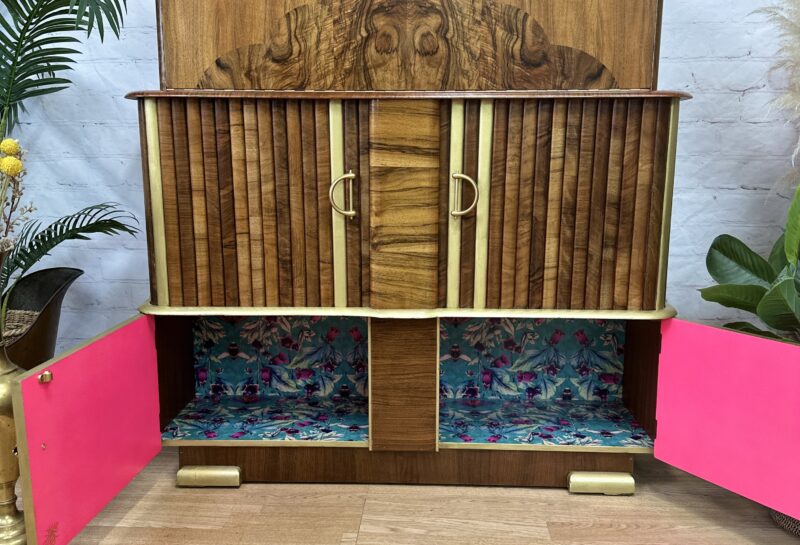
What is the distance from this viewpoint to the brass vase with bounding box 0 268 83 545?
1381mm

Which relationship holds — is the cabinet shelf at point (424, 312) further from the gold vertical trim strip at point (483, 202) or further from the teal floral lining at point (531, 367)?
the teal floral lining at point (531, 367)

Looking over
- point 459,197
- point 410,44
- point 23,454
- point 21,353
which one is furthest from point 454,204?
point 21,353

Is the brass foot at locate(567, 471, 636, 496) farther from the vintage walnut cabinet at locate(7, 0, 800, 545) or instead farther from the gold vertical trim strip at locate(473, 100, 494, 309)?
the gold vertical trim strip at locate(473, 100, 494, 309)

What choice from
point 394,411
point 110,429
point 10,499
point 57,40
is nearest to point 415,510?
point 394,411

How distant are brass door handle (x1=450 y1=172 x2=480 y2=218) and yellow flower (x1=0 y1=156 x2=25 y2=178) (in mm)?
1019

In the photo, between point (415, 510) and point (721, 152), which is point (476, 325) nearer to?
point (415, 510)

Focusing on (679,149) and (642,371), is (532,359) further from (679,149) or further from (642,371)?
(679,149)

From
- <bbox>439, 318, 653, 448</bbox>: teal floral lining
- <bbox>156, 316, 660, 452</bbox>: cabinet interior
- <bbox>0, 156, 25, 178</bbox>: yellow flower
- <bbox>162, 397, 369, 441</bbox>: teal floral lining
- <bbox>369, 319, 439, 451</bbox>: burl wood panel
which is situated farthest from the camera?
<bbox>439, 318, 653, 448</bbox>: teal floral lining

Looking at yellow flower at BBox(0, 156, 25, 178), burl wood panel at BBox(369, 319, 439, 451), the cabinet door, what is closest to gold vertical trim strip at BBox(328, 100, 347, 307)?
burl wood panel at BBox(369, 319, 439, 451)

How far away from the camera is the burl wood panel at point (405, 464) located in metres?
1.76

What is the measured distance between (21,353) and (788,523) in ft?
6.82

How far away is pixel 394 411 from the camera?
1.71 meters

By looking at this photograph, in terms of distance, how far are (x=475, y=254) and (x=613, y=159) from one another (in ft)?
→ 1.40

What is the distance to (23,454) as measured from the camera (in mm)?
1193
